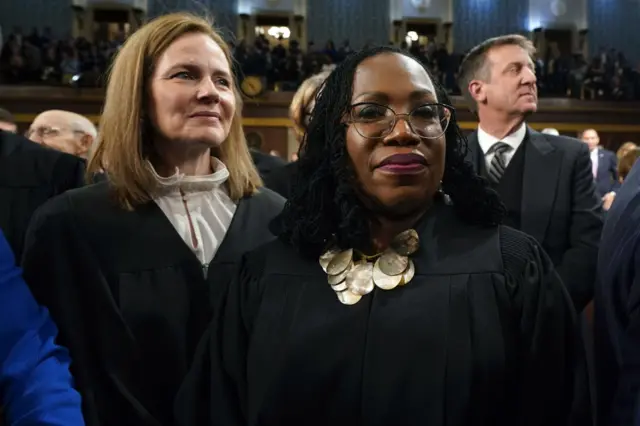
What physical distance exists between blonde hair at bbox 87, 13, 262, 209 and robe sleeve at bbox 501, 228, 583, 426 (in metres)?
1.02

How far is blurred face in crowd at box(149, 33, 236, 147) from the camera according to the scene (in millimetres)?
1857

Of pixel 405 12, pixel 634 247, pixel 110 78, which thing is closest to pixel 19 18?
pixel 405 12

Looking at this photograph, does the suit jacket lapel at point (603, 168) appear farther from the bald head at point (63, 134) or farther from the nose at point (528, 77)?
the bald head at point (63, 134)

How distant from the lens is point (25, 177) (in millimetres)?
2789

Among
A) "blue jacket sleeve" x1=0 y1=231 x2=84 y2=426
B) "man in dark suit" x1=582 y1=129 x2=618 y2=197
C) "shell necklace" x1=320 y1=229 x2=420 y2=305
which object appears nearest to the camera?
"blue jacket sleeve" x1=0 y1=231 x2=84 y2=426

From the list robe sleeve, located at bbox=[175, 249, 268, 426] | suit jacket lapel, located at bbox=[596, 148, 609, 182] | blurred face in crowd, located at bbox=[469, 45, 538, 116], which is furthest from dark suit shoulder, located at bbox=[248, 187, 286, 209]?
suit jacket lapel, located at bbox=[596, 148, 609, 182]

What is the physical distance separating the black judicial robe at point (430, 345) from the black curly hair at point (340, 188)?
5 centimetres

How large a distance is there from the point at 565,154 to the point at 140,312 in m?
1.73

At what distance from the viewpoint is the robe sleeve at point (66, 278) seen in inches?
66.3

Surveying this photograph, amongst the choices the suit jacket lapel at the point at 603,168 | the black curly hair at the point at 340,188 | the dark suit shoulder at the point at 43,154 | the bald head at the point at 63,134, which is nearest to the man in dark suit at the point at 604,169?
the suit jacket lapel at the point at 603,168

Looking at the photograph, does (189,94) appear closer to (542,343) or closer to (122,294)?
(122,294)

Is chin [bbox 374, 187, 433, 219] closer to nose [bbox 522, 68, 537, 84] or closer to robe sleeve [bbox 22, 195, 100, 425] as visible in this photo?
robe sleeve [bbox 22, 195, 100, 425]

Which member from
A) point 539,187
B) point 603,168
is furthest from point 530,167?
point 603,168

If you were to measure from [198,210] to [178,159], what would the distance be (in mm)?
153
